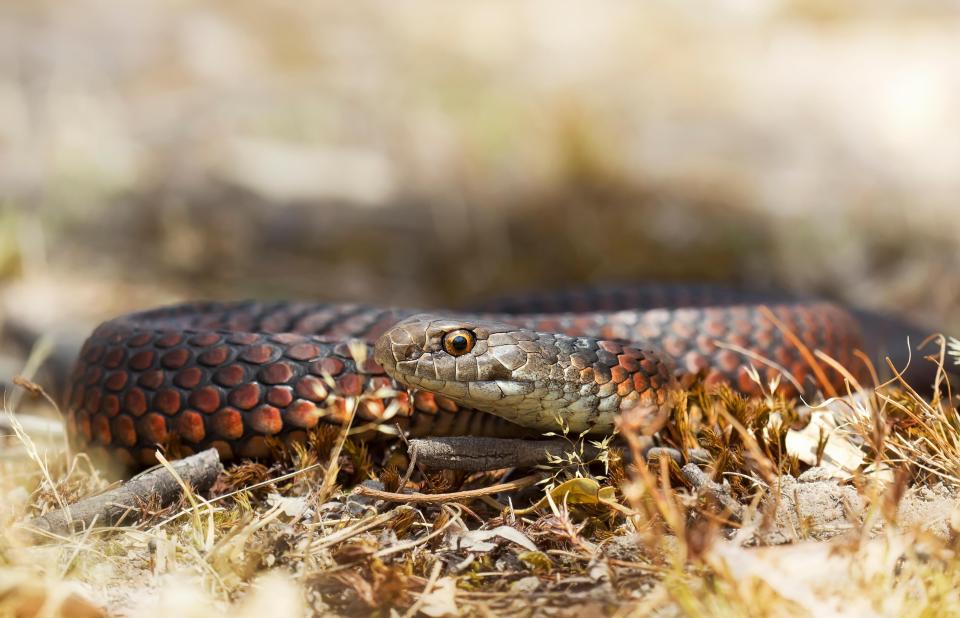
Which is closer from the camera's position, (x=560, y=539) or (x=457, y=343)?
(x=560, y=539)

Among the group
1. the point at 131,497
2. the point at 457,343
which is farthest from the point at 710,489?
the point at 131,497

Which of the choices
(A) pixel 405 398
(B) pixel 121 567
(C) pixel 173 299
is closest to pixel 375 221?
(C) pixel 173 299

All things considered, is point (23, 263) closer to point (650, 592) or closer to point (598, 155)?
point (598, 155)

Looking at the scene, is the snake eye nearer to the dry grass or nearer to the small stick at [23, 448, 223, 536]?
the dry grass

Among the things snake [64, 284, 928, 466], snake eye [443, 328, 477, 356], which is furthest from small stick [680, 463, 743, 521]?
snake eye [443, 328, 477, 356]

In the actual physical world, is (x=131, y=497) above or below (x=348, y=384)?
below

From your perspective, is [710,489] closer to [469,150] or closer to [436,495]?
[436,495]
